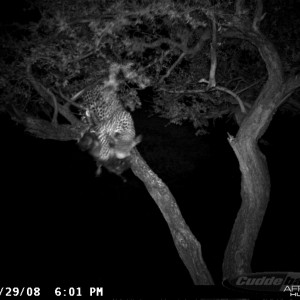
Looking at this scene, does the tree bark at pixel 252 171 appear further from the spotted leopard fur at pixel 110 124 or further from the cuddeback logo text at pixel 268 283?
the spotted leopard fur at pixel 110 124

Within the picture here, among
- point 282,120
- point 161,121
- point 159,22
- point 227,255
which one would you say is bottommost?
point 227,255

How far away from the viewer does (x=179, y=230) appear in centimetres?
463

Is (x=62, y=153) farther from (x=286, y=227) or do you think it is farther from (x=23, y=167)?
(x=286, y=227)

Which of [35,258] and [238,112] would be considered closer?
[238,112]

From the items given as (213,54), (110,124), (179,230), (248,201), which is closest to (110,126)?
(110,124)

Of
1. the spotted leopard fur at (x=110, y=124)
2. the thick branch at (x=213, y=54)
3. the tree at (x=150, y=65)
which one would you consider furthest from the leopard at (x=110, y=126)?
the thick branch at (x=213, y=54)

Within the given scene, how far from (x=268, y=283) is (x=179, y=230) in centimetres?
139

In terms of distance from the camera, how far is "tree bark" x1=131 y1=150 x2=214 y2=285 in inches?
179

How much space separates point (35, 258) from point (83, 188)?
3.08 metres

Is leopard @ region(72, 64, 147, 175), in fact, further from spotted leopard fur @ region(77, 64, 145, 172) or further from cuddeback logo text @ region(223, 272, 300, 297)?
cuddeback logo text @ region(223, 272, 300, 297)

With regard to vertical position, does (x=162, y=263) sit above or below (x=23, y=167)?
below

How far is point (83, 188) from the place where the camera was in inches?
447

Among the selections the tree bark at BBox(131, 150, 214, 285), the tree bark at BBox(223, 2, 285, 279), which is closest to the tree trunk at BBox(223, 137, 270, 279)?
the tree bark at BBox(223, 2, 285, 279)

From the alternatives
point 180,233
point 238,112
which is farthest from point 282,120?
point 180,233
